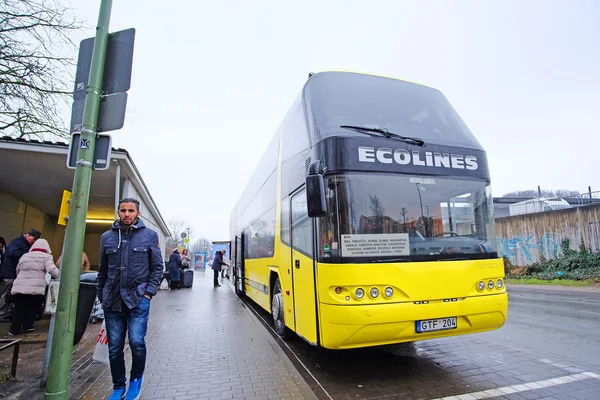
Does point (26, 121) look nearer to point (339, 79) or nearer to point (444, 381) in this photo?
point (339, 79)

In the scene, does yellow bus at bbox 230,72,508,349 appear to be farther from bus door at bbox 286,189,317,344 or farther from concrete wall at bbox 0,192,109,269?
concrete wall at bbox 0,192,109,269

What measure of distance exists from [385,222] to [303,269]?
1.28 m

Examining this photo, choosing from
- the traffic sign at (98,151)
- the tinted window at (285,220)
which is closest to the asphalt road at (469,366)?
the tinted window at (285,220)

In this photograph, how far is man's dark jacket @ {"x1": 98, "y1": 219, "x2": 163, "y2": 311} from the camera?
11.8ft

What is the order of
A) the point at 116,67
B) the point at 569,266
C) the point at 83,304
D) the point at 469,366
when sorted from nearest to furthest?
1. the point at 116,67
2. the point at 83,304
3. the point at 469,366
4. the point at 569,266

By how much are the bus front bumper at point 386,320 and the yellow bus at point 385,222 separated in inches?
0.5

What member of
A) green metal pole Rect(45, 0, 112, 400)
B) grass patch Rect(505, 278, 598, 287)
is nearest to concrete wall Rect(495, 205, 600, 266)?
grass patch Rect(505, 278, 598, 287)

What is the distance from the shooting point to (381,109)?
4.96 m

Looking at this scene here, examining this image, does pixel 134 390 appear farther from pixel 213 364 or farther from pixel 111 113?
→ pixel 111 113

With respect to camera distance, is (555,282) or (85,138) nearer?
(85,138)

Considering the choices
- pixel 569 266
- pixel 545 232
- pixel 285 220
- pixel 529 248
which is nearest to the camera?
pixel 285 220

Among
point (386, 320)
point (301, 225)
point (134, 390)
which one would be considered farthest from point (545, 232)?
point (134, 390)

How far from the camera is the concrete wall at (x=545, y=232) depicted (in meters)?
16.5

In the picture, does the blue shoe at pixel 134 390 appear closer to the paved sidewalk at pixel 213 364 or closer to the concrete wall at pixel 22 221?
the paved sidewalk at pixel 213 364
